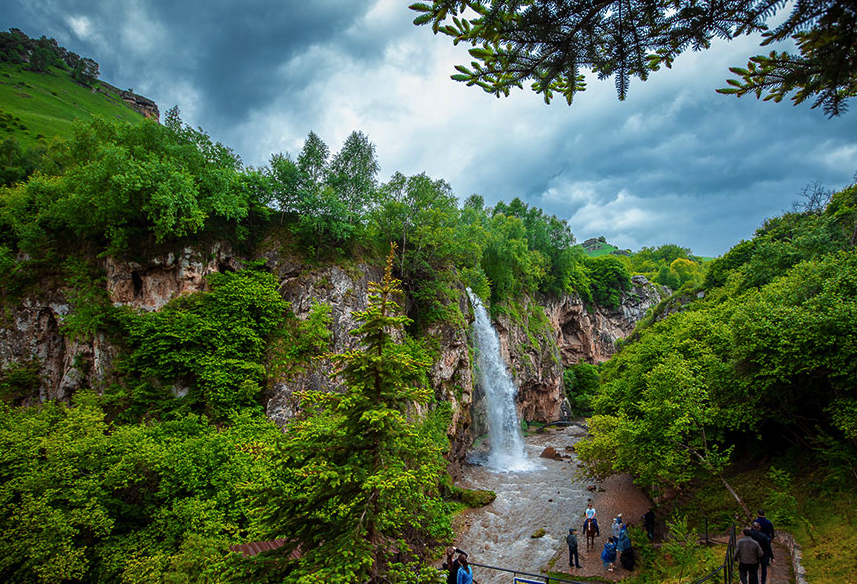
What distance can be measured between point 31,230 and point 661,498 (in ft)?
102

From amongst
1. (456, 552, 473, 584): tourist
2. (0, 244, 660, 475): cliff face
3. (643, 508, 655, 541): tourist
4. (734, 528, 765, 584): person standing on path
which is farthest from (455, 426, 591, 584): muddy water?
(734, 528, 765, 584): person standing on path

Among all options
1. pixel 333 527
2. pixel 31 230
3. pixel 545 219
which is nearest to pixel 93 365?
pixel 31 230

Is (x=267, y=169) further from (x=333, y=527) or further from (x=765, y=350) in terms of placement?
(x=765, y=350)

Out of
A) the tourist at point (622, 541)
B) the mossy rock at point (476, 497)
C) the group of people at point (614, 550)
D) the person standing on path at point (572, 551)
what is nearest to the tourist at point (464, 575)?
the group of people at point (614, 550)

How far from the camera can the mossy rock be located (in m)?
17.8

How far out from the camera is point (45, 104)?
52.6 metres

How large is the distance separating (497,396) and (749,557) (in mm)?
22748

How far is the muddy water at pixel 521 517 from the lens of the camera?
526 inches

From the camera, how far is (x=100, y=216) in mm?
14523

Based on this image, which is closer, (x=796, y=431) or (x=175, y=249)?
(x=796, y=431)

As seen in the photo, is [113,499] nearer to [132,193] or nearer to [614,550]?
[132,193]

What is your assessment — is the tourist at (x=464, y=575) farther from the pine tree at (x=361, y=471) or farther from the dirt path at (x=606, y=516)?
the dirt path at (x=606, y=516)

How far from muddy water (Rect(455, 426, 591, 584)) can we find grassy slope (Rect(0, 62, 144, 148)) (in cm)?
4533

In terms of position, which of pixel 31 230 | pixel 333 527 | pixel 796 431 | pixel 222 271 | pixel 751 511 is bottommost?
pixel 751 511
